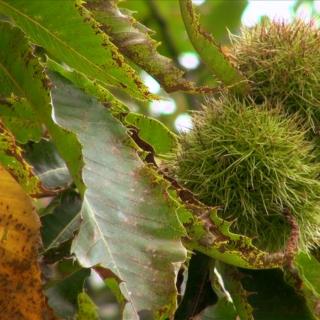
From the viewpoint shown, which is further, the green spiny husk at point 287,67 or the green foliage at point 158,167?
the green spiny husk at point 287,67

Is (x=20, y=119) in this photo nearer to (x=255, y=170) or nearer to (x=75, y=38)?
(x=75, y=38)

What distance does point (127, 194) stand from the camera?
3.71 ft

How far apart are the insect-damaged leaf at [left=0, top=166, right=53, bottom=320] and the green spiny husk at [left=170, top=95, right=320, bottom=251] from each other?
454 mm

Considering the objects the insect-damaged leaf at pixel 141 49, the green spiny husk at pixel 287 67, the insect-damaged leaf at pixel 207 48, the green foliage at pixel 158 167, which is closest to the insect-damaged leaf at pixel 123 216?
the green foliage at pixel 158 167

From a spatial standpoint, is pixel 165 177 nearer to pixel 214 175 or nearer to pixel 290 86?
pixel 214 175

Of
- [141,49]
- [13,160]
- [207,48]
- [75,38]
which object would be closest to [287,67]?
[207,48]

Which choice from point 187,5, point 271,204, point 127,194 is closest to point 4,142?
point 127,194

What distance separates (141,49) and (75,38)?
0.45 ft

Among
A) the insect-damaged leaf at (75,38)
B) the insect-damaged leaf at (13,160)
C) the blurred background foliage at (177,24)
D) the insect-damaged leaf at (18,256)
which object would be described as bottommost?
the insect-damaged leaf at (18,256)

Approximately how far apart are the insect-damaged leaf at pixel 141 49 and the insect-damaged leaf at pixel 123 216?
122mm

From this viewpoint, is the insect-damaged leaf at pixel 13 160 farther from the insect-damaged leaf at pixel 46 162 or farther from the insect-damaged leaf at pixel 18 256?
the insect-damaged leaf at pixel 46 162

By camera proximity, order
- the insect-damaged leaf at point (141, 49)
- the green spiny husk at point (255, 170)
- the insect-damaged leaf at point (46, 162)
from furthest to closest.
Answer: the insect-damaged leaf at point (46, 162) < the green spiny husk at point (255, 170) < the insect-damaged leaf at point (141, 49)

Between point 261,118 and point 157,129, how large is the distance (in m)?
0.20

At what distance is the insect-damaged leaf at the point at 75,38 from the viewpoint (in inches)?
46.5
